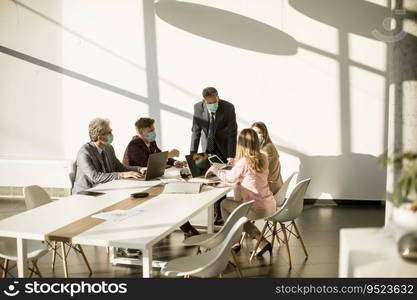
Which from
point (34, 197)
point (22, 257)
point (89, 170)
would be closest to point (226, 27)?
point (89, 170)

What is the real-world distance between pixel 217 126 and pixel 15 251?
9.80 feet

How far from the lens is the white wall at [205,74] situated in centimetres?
741

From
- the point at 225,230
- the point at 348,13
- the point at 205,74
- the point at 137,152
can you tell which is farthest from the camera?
the point at 205,74

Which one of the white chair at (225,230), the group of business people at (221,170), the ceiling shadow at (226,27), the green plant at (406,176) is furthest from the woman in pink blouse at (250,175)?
the ceiling shadow at (226,27)

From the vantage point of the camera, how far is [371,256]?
2465 millimetres

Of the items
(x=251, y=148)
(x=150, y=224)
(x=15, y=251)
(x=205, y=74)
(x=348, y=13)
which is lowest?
(x=15, y=251)

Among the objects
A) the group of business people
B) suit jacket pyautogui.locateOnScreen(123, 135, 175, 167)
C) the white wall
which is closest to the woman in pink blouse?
the group of business people

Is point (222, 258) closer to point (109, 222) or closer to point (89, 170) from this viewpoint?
point (109, 222)

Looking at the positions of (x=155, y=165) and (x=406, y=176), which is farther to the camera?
(x=155, y=165)

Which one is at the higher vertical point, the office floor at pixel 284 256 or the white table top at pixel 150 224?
the white table top at pixel 150 224

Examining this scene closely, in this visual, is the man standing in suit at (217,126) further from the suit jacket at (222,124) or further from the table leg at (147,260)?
the table leg at (147,260)

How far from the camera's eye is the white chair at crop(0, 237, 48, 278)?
12.8ft

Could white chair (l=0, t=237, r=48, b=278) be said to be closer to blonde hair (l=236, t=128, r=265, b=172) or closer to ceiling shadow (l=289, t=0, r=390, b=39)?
blonde hair (l=236, t=128, r=265, b=172)

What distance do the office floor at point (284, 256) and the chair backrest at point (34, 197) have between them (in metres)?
0.72
